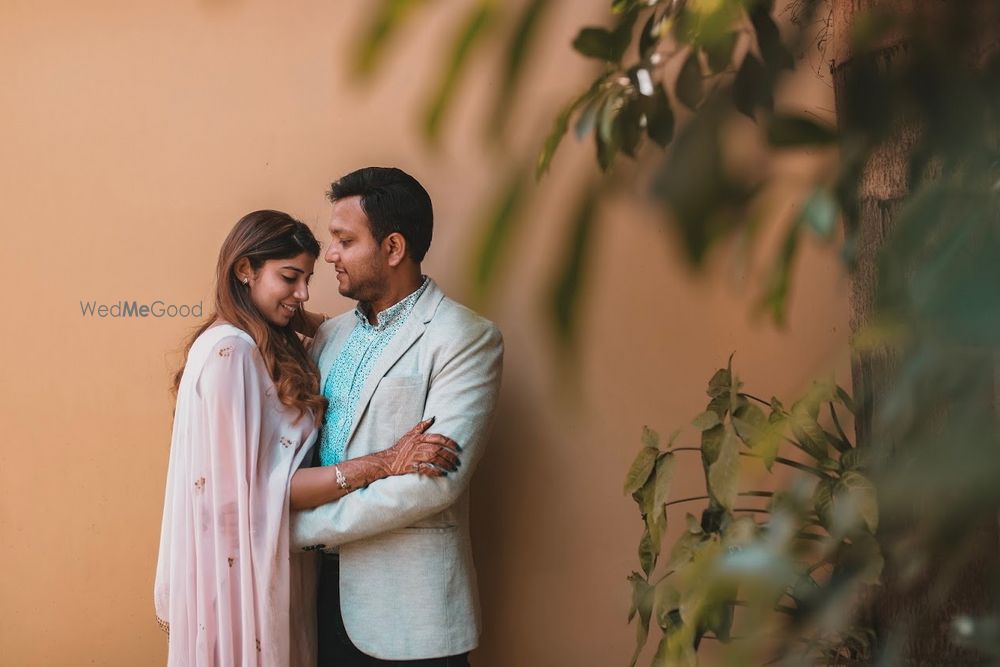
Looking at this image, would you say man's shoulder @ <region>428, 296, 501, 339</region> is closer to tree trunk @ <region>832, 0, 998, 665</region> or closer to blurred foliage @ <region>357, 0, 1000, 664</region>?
tree trunk @ <region>832, 0, 998, 665</region>

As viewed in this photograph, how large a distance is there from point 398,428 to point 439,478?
21 cm

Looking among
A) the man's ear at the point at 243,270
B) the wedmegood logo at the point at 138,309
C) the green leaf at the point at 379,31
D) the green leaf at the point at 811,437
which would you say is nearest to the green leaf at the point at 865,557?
the green leaf at the point at 379,31

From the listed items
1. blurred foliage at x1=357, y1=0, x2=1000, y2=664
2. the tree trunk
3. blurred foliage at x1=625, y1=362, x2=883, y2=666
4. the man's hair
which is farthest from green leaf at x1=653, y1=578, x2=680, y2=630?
blurred foliage at x1=357, y1=0, x2=1000, y2=664

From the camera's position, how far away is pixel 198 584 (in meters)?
2.82

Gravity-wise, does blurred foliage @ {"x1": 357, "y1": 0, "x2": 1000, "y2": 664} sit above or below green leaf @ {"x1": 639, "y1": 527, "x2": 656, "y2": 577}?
above

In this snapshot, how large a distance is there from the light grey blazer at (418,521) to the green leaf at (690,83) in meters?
2.13

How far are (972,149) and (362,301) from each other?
254 cm

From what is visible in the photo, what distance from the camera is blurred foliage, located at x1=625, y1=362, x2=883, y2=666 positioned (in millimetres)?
550

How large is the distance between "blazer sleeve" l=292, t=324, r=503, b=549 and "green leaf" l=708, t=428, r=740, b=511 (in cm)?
63

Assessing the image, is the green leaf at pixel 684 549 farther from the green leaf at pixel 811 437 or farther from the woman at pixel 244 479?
the woman at pixel 244 479

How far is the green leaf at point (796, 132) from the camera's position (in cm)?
53

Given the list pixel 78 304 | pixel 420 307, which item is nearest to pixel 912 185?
pixel 420 307

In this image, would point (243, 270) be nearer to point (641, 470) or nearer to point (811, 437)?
point (641, 470)

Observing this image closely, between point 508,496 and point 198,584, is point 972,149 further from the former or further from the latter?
point 508,496
